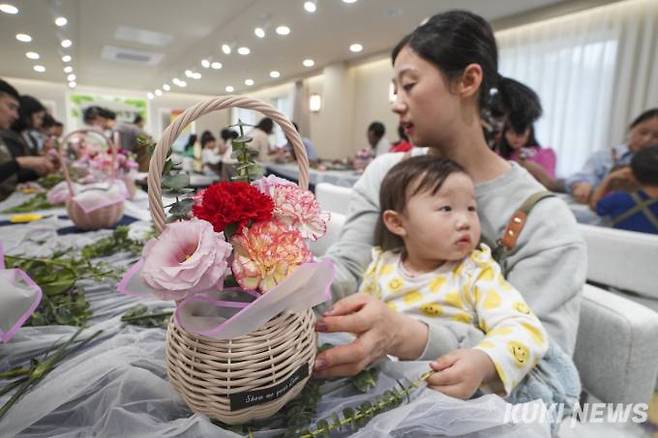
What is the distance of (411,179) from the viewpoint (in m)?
0.92

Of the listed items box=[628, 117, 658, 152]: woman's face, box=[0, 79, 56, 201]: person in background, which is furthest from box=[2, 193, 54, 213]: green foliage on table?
box=[628, 117, 658, 152]: woman's face

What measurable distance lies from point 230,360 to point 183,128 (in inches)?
11.3

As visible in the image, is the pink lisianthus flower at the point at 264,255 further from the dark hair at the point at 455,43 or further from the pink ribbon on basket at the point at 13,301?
the dark hair at the point at 455,43

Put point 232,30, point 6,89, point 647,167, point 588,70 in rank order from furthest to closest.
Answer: point 232,30 < point 588,70 < point 6,89 < point 647,167

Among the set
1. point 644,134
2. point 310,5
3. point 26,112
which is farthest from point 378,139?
point 26,112

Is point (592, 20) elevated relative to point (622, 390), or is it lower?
elevated

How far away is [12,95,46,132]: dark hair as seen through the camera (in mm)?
3025

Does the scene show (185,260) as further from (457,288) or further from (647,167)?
(647,167)

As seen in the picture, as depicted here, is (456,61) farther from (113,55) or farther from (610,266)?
(113,55)

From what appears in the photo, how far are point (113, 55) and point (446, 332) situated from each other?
9.28 m

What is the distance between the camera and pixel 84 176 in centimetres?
221

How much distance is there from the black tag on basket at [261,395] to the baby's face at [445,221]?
50 cm

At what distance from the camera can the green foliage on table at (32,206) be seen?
74.1 inches

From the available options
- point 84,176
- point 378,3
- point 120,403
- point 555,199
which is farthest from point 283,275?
point 378,3
